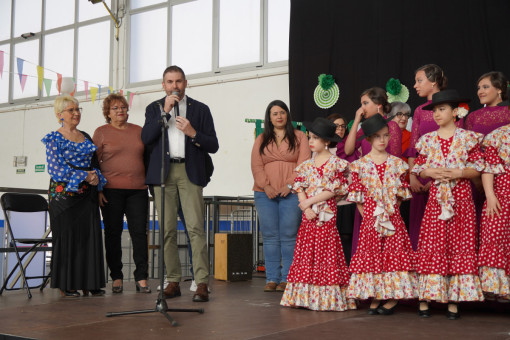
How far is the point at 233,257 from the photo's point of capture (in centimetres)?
577

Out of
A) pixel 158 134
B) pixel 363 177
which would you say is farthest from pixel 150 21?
pixel 363 177

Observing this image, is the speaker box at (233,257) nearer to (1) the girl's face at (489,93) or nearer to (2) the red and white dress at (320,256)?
(2) the red and white dress at (320,256)

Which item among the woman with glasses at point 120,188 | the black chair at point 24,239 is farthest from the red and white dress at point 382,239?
the black chair at point 24,239

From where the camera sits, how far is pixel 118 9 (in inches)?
408

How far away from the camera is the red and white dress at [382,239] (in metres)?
3.28

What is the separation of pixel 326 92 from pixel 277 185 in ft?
12.0

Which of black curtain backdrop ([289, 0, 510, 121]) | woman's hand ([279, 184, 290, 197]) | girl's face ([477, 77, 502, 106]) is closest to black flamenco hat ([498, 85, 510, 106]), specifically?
girl's face ([477, 77, 502, 106])

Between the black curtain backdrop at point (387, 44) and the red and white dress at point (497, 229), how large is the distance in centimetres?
349

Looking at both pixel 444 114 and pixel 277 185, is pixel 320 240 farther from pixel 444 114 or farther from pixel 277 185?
pixel 444 114

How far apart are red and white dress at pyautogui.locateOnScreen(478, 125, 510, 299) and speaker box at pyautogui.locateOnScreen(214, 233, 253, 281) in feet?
9.74

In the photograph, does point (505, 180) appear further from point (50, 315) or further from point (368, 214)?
point (50, 315)

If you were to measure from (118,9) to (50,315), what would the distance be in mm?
8137

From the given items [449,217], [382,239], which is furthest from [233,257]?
[449,217]

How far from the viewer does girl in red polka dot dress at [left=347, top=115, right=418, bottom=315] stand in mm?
3279
